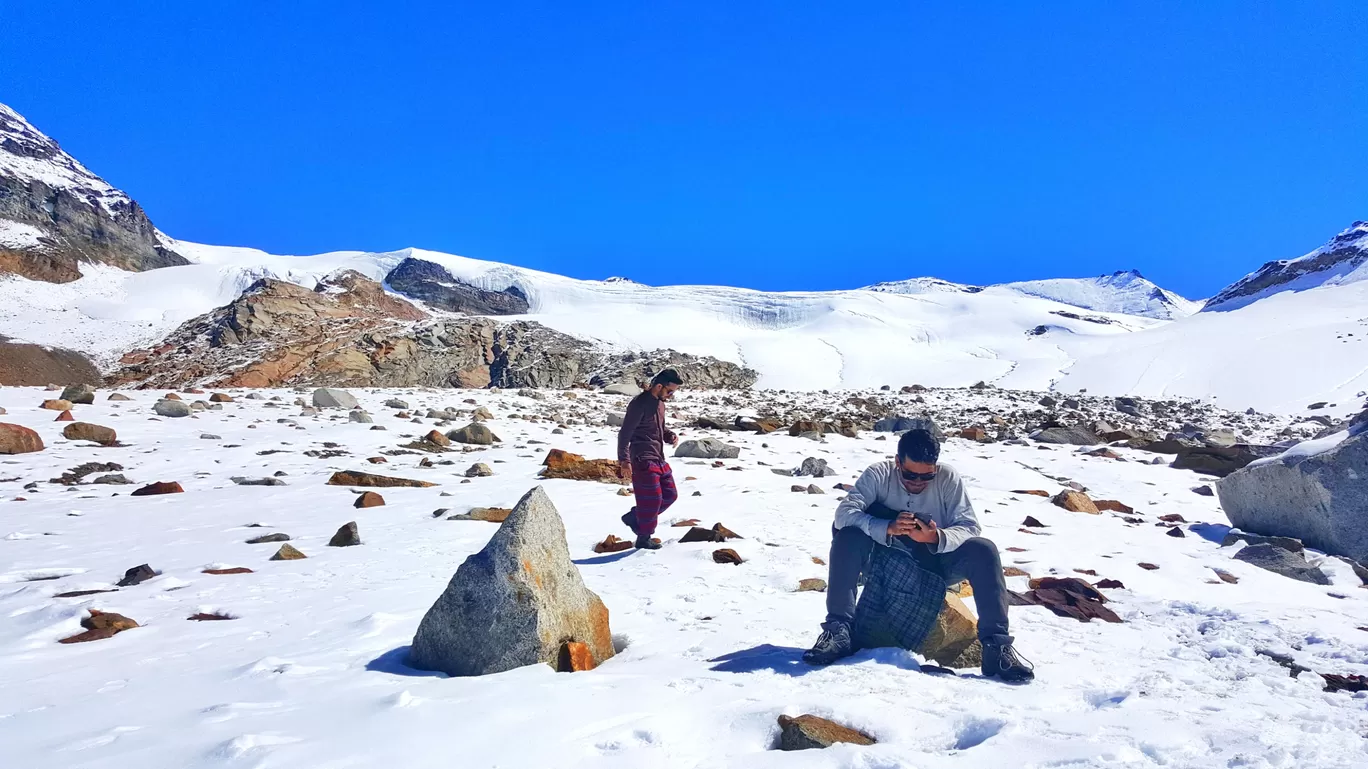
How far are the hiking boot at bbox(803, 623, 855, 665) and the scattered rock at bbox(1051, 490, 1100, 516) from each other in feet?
21.2

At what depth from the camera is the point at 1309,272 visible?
58594 millimetres

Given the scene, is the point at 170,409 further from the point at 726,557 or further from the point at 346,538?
the point at 726,557

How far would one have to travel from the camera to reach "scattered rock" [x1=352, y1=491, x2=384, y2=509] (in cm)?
823

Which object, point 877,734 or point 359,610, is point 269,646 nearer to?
point 359,610

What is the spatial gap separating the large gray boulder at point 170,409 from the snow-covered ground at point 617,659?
6121mm

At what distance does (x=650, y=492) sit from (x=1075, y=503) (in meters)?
5.66

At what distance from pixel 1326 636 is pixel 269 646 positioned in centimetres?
607

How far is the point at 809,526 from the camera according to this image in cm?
796

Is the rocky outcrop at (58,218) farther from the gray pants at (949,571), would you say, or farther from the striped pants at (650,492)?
the gray pants at (949,571)

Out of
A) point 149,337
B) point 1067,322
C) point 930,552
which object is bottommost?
point 930,552

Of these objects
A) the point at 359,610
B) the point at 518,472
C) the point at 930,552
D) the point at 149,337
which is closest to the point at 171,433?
the point at 518,472

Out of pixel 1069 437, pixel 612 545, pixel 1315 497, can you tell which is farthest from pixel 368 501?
pixel 1069 437

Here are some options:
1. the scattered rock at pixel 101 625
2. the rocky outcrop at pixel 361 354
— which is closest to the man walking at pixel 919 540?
the scattered rock at pixel 101 625

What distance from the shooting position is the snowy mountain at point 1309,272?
54844mm
